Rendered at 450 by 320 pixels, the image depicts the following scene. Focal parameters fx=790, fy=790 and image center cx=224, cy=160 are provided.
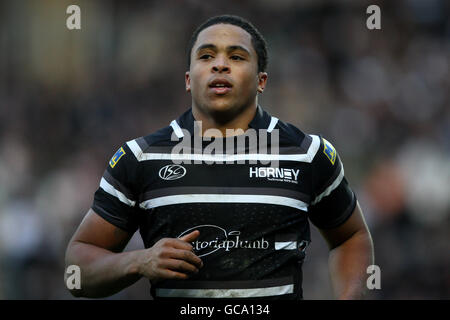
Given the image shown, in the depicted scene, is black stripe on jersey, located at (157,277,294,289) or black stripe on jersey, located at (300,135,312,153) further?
black stripe on jersey, located at (300,135,312,153)

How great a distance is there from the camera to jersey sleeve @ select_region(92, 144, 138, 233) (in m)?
4.02

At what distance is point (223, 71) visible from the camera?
4.09 m

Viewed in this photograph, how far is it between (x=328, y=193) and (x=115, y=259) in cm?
118

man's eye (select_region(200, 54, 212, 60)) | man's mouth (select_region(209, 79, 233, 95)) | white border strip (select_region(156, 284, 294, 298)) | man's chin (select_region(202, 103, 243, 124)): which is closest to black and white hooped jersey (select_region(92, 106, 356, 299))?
white border strip (select_region(156, 284, 294, 298))

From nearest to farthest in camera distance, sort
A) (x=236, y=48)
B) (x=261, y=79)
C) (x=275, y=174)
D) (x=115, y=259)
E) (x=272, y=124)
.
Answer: (x=115, y=259)
(x=275, y=174)
(x=236, y=48)
(x=272, y=124)
(x=261, y=79)

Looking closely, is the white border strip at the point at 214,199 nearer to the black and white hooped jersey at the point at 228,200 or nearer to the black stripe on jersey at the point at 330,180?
the black and white hooped jersey at the point at 228,200

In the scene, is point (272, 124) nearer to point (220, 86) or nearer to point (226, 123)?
point (226, 123)

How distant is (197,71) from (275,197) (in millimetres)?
785

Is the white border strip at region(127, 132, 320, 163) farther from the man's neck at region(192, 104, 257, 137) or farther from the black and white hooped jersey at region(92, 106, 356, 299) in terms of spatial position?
the man's neck at region(192, 104, 257, 137)

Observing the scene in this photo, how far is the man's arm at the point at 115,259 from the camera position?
3.55 m

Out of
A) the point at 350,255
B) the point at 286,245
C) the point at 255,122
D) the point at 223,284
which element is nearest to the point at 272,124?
the point at 255,122

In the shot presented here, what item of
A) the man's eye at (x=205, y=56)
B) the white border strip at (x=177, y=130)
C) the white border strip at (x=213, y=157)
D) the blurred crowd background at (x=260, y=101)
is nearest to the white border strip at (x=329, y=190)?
the white border strip at (x=213, y=157)

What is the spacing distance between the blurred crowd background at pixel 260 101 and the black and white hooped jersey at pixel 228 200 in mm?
5626

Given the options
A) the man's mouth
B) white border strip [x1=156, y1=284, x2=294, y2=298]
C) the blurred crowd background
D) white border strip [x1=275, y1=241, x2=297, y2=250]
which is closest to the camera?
white border strip [x1=156, y1=284, x2=294, y2=298]
